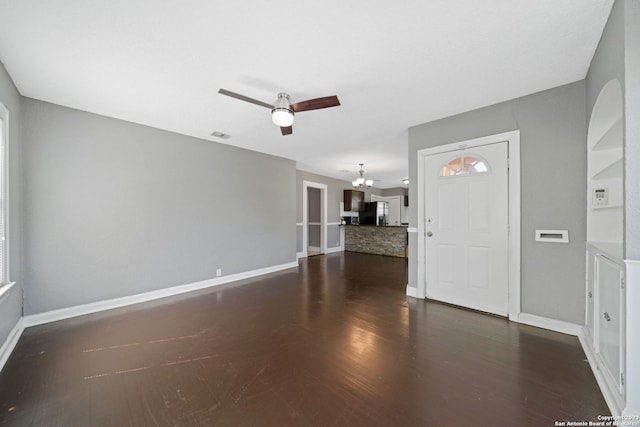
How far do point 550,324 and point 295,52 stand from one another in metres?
3.65

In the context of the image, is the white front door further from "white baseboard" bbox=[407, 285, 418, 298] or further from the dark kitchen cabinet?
the dark kitchen cabinet

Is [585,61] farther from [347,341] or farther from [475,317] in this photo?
[347,341]

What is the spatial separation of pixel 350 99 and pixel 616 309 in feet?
8.91

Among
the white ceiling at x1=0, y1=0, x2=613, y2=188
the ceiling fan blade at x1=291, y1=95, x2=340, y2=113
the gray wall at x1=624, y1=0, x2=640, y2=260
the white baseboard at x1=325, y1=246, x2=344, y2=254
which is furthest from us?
the white baseboard at x1=325, y1=246, x2=344, y2=254

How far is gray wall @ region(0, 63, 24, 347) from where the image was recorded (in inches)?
87.3

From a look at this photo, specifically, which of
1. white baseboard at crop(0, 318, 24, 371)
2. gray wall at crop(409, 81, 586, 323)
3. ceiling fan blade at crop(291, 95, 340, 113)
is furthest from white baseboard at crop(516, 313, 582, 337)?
white baseboard at crop(0, 318, 24, 371)

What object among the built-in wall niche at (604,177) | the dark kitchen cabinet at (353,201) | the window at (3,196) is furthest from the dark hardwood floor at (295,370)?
the dark kitchen cabinet at (353,201)

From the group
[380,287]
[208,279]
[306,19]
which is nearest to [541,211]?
[380,287]

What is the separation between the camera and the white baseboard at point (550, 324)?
7.98 feet

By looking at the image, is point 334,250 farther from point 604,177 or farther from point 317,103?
point 604,177

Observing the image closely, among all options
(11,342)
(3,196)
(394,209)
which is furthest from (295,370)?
(394,209)

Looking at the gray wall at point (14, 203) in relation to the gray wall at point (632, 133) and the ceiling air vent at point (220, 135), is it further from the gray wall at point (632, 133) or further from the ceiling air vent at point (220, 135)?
the gray wall at point (632, 133)

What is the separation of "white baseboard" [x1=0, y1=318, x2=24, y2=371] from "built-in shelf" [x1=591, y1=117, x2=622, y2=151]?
531 centimetres

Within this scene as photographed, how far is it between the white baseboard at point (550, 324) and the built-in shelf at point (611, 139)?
1733 millimetres
